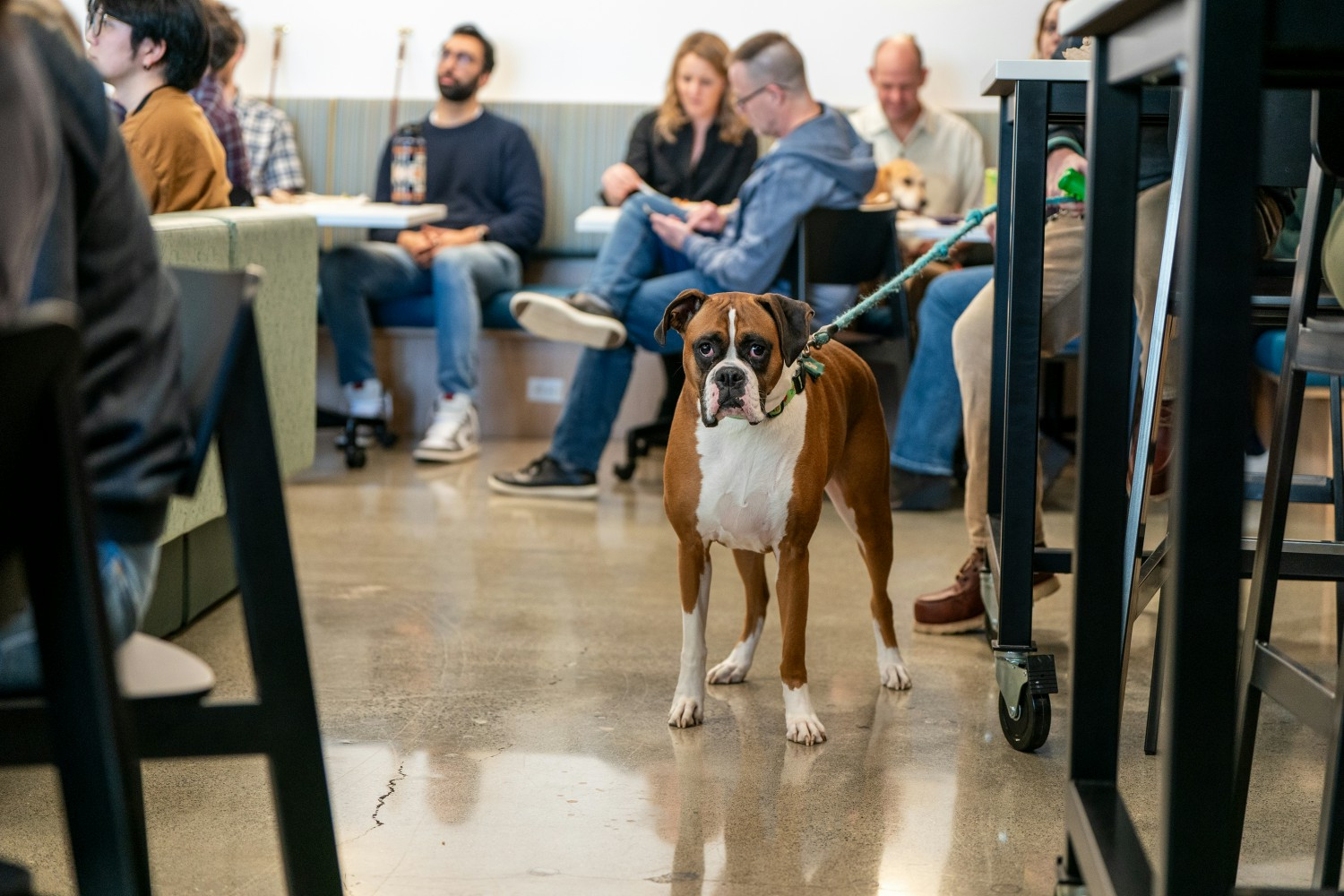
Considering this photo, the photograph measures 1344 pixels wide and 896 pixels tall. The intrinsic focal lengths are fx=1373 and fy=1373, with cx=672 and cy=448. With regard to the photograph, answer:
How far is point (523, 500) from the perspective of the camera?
4.21 metres

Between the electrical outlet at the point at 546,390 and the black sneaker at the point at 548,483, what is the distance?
3.43 feet

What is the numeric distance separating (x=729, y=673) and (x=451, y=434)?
252 cm

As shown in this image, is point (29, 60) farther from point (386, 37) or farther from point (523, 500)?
point (386, 37)

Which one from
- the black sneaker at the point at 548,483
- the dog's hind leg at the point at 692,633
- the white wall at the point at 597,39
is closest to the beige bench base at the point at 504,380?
the black sneaker at the point at 548,483

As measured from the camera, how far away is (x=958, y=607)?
2834mm

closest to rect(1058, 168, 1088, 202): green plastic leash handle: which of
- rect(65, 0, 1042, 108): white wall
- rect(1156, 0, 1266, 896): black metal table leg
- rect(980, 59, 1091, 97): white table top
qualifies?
rect(980, 59, 1091, 97): white table top

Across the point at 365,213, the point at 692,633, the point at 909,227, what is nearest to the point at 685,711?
the point at 692,633

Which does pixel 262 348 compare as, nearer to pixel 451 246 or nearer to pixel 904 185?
pixel 451 246

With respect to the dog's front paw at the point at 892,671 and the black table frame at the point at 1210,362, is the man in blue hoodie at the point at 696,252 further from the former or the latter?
the black table frame at the point at 1210,362

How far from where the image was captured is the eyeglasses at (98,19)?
286 cm

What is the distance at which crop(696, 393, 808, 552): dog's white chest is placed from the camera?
2.17m

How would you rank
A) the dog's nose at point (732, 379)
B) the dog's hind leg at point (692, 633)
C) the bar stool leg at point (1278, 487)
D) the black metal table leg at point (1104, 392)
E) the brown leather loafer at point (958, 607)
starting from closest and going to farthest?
the black metal table leg at point (1104, 392) → the bar stool leg at point (1278, 487) → the dog's nose at point (732, 379) → the dog's hind leg at point (692, 633) → the brown leather loafer at point (958, 607)

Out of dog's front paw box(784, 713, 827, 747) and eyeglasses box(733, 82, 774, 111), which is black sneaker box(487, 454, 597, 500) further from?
dog's front paw box(784, 713, 827, 747)

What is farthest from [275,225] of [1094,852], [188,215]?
[1094,852]
